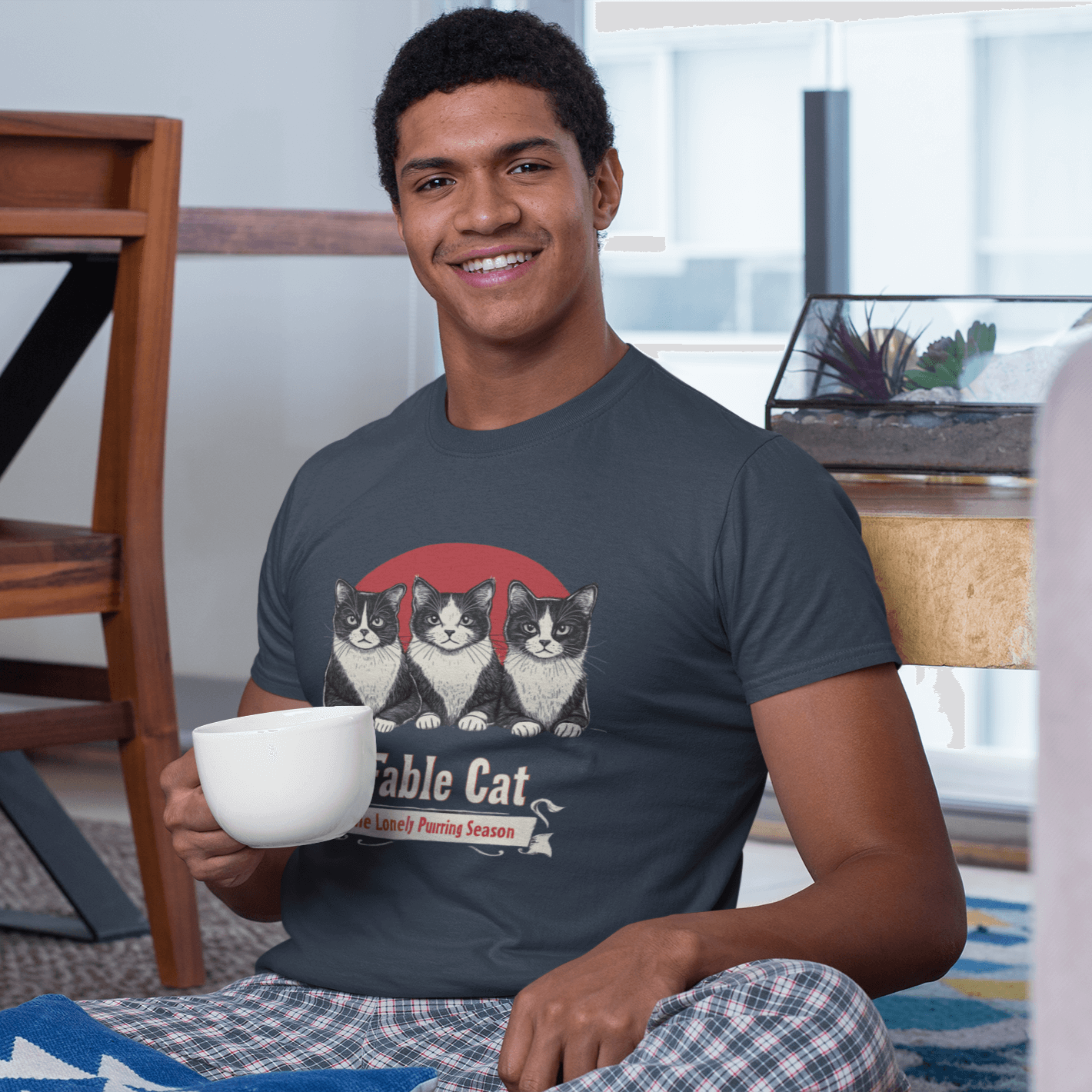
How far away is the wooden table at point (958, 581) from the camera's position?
0.94 metres

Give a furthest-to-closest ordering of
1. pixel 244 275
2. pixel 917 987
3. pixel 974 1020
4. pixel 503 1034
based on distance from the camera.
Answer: pixel 244 275 < pixel 974 1020 < pixel 917 987 < pixel 503 1034

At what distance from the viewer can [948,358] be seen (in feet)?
4.02

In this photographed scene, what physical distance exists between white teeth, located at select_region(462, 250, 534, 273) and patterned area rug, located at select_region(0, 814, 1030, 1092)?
94 cm

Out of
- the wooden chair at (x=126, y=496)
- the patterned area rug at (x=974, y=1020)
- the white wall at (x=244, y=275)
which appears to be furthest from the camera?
the white wall at (x=244, y=275)

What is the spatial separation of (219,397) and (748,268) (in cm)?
110

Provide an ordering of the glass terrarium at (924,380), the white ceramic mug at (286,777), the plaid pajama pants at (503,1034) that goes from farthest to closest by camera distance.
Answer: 1. the glass terrarium at (924,380)
2. the white ceramic mug at (286,777)
3. the plaid pajama pants at (503,1034)

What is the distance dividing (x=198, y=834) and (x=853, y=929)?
0.42 meters

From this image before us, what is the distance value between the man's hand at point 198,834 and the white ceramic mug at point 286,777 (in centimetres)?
9

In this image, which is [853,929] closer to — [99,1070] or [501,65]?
[99,1070]

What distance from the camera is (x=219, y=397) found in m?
2.92

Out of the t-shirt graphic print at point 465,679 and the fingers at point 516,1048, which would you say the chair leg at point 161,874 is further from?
the fingers at point 516,1048

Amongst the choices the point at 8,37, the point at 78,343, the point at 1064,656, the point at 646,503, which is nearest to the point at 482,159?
the point at 646,503

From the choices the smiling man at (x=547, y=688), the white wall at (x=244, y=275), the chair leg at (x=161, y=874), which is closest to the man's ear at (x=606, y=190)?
the smiling man at (x=547, y=688)

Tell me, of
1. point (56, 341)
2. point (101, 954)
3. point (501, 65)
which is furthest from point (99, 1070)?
point (56, 341)
